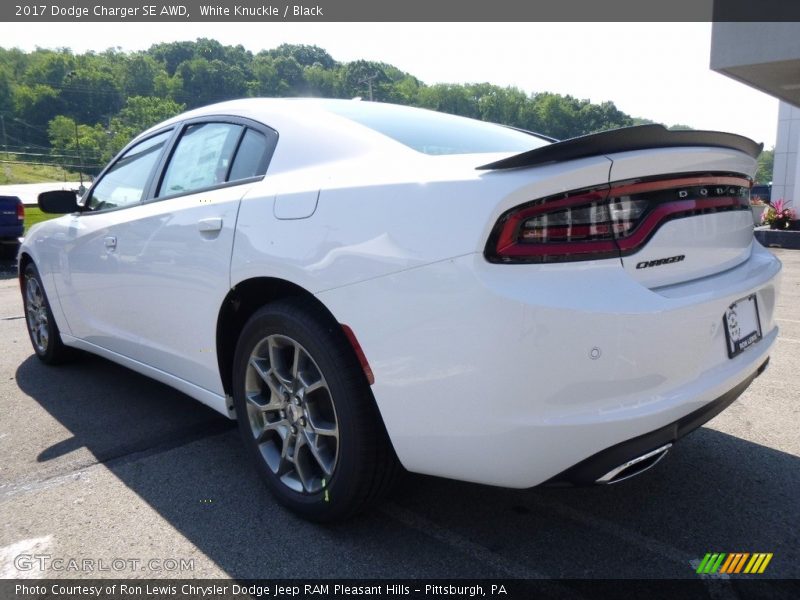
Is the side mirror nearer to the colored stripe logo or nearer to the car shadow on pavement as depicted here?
the car shadow on pavement

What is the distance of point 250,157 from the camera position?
8.50 ft

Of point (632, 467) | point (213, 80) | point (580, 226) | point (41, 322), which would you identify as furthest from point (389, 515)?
point (213, 80)

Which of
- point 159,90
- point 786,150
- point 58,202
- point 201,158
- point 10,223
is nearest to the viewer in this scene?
point 201,158

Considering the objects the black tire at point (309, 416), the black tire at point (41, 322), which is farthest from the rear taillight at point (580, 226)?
the black tire at point (41, 322)

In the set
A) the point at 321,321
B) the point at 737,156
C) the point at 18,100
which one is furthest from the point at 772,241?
the point at 18,100

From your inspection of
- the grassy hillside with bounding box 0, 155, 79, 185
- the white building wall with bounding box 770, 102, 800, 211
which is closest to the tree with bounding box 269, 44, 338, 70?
the grassy hillside with bounding box 0, 155, 79, 185

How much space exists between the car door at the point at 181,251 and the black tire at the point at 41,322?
108cm

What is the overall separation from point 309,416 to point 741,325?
5.02 feet

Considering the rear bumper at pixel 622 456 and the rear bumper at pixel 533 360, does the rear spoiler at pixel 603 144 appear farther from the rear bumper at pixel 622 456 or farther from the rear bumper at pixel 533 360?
the rear bumper at pixel 622 456

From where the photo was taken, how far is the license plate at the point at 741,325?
→ 1.95 meters

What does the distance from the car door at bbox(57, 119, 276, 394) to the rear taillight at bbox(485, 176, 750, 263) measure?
120cm

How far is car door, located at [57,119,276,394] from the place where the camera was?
252cm

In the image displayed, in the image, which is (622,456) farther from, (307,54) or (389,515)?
(307,54)

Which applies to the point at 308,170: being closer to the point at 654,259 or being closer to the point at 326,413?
the point at 326,413
